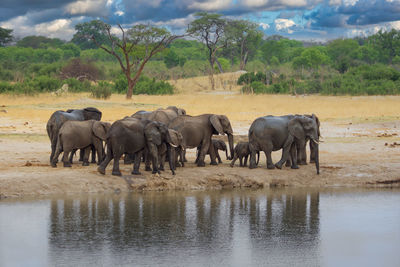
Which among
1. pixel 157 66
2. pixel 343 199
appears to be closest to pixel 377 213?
pixel 343 199

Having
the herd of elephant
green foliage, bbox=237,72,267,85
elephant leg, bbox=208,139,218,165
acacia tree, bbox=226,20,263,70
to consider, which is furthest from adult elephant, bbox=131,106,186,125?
acacia tree, bbox=226,20,263,70

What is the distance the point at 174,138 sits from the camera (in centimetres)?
1243

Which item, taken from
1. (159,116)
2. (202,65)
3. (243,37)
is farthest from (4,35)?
(159,116)

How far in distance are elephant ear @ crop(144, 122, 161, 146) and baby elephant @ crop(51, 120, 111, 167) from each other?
1323 millimetres

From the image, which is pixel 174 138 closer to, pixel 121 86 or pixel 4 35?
pixel 121 86

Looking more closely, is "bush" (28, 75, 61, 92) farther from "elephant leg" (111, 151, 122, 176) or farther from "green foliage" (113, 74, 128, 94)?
"elephant leg" (111, 151, 122, 176)

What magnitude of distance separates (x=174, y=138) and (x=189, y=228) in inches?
152

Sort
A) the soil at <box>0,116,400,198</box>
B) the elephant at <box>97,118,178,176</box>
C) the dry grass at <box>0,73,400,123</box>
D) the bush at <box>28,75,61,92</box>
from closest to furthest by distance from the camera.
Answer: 1. the soil at <box>0,116,400,198</box>
2. the elephant at <box>97,118,178,176</box>
3. the dry grass at <box>0,73,400,123</box>
4. the bush at <box>28,75,61,92</box>

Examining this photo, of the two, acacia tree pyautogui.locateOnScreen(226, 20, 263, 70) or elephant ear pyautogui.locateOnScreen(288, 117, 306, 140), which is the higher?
acacia tree pyautogui.locateOnScreen(226, 20, 263, 70)

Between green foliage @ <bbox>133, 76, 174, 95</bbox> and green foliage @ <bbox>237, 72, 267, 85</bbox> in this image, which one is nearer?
green foliage @ <bbox>133, 76, 174, 95</bbox>

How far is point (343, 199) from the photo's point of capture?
1120 cm

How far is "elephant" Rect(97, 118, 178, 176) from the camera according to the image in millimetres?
11695

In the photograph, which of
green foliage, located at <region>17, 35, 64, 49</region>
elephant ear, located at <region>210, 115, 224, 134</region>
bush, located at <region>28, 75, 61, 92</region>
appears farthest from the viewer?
green foliage, located at <region>17, 35, 64, 49</region>

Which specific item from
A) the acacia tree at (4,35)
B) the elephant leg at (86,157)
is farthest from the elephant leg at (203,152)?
the acacia tree at (4,35)
